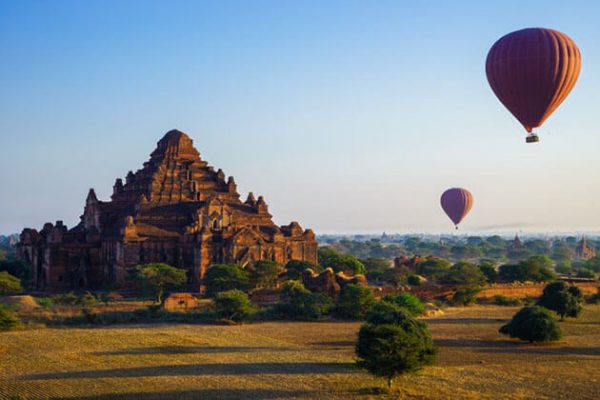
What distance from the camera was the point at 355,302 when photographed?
53906 mm

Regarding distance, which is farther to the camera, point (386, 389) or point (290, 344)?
point (290, 344)

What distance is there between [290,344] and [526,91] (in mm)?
27231

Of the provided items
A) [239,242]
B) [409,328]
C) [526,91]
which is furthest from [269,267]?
[409,328]

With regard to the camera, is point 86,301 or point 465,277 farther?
point 465,277

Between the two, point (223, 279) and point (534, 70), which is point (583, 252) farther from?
point (223, 279)

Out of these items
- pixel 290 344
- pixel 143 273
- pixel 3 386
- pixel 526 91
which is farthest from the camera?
pixel 143 273

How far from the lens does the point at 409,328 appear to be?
32000 millimetres

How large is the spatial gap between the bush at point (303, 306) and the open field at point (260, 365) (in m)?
3.81

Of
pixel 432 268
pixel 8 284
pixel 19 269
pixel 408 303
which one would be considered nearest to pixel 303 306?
pixel 408 303

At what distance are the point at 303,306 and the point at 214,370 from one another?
20.5m

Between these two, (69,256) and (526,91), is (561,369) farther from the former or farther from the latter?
(69,256)

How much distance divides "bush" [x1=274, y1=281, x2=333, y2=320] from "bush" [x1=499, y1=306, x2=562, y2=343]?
1549 centimetres

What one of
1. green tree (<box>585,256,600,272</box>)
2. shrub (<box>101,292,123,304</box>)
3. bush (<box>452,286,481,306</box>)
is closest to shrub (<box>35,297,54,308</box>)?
shrub (<box>101,292,123,304</box>)

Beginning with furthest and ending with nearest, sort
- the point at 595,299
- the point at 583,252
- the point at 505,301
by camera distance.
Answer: the point at 583,252
the point at 595,299
the point at 505,301
